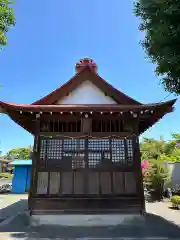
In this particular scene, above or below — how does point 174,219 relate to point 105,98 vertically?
below

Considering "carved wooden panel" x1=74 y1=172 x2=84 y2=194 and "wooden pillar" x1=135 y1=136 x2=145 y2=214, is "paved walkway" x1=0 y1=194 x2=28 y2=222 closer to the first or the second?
"carved wooden panel" x1=74 y1=172 x2=84 y2=194

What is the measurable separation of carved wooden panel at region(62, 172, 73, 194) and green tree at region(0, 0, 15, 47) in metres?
5.20

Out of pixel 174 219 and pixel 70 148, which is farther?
pixel 174 219

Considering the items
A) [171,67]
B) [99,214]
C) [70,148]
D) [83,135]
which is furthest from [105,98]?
[99,214]

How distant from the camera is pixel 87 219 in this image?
743 cm

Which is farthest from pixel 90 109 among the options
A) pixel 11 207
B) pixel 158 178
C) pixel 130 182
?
pixel 158 178

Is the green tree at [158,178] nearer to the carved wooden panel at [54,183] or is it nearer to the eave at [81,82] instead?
the eave at [81,82]

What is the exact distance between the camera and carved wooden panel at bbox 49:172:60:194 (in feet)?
25.4

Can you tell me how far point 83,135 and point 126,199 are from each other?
280 cm

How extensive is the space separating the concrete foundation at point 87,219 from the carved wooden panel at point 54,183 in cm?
87

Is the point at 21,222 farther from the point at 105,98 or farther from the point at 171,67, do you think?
the point at 171,67

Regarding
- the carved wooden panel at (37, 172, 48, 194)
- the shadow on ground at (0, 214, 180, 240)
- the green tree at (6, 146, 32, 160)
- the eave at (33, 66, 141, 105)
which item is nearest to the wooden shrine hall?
the carved wooden panel at (37, 172, 48, 194)

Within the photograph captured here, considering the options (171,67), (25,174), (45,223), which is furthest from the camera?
(25,174)

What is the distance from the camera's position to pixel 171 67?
19.5ft
